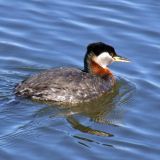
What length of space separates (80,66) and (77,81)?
1.33 m

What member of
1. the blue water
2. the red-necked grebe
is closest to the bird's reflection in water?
the blue water

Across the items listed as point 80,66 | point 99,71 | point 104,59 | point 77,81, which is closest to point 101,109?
point 77,81

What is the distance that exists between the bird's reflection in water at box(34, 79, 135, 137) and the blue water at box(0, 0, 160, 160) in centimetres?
2

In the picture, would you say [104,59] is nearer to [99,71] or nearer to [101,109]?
[99,71]

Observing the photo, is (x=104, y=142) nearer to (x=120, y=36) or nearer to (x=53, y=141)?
(x=53, y=141)

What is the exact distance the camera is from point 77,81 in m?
14.1

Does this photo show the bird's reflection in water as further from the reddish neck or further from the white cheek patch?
the white cheek patch

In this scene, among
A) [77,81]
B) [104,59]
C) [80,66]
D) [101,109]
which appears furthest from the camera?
[80,66]

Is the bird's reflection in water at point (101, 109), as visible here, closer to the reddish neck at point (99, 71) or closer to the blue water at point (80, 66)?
the blue water at point (80, 66)

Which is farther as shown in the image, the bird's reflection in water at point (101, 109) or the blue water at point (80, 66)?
the bird's reflection in water at point (101, 109)

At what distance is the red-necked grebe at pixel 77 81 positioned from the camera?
1377cm

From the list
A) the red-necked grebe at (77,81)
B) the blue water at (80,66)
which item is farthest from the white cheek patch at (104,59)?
the blue water at (80,66)

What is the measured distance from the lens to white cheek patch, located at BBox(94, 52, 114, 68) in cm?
1482

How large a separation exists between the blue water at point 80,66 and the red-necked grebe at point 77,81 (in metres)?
0.22
